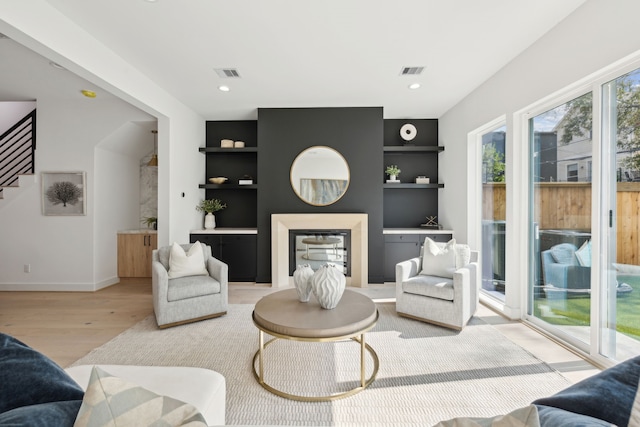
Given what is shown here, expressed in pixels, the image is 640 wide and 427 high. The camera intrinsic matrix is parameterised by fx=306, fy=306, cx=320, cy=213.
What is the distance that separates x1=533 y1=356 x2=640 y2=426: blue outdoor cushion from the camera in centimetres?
69

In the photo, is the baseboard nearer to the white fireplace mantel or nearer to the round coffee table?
the white fireplace mantel

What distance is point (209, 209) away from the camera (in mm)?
5281

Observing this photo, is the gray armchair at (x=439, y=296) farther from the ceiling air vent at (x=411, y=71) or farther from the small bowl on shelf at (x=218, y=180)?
the small bowl on shelf at (x=218, y=180)

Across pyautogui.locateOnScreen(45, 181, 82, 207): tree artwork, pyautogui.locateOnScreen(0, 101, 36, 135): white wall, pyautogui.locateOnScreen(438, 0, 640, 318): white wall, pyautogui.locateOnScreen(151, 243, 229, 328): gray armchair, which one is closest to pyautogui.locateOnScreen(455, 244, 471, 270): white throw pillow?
pyautogui.locateOnScreen(438, 0, 640, 318): white wall

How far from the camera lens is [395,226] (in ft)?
18.3

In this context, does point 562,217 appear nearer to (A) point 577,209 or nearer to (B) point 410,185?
(A) point 577,209

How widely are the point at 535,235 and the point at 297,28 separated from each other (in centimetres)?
313

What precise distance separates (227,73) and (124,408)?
3.62 meters

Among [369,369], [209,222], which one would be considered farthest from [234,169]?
[369,369]

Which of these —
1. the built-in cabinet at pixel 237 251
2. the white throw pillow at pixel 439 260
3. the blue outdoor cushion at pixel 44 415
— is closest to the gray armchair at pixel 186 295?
the built-in cabinet at pixel 237 251

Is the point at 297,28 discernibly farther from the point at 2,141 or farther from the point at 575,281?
the point at 2,141

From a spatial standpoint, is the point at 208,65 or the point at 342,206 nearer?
the point at 208,65

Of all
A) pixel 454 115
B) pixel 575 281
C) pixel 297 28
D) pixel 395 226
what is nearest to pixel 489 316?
pixel 575 281

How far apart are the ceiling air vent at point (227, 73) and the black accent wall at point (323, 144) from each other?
118 cm
